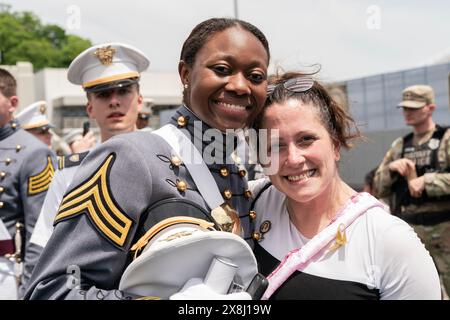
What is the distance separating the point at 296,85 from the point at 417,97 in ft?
10.5

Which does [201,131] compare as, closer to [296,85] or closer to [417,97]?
[296,85]

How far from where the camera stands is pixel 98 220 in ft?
5.30

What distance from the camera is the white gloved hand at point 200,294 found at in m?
1.41

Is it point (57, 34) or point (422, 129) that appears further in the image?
point (57, 34)

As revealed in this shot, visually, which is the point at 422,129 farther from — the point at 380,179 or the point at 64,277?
the point at 64,277

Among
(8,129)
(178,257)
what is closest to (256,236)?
(178,257)

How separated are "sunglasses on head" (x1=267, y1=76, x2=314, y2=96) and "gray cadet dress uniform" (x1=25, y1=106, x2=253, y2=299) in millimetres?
634

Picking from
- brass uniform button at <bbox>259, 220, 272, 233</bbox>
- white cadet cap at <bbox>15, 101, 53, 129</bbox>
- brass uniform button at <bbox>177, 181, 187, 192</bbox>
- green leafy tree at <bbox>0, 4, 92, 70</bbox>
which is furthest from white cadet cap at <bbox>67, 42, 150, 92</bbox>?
green leafy tree at <bbox>0, 4, 92, 70</bbox>

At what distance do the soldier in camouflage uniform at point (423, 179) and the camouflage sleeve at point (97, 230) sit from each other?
11.5 ft

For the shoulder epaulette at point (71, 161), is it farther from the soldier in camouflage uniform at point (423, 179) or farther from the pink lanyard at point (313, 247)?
the soldier in camouflage uniform at point (423, 179)

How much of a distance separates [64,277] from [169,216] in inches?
13.5

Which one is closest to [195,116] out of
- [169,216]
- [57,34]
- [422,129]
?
[169,216]

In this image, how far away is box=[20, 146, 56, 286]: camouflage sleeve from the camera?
11.8 ft
